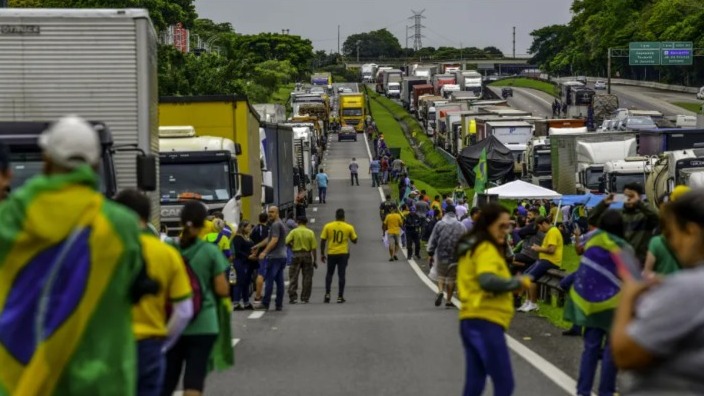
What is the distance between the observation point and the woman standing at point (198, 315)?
10.8 metres

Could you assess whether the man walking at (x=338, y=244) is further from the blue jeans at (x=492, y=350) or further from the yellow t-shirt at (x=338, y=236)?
the blue jeans at (x=492, y=350)

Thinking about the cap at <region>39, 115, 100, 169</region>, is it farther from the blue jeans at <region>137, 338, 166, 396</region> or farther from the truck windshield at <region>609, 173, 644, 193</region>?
the truck windshield at <region>609, 173, 644, 193</region>

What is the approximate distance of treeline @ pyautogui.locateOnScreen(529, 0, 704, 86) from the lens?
463 feet

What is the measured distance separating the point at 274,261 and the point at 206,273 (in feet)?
50.4

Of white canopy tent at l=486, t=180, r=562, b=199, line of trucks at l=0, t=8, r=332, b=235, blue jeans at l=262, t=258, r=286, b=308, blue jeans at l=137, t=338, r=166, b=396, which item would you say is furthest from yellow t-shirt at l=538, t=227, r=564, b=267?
white canopy tent at l=486, t=180, r=562, b=199

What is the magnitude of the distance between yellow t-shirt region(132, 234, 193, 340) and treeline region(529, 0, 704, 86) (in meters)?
116

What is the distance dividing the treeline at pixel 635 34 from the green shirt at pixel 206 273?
115m

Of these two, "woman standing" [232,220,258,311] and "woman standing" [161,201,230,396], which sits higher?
"woman standing" [161,201,230,396]

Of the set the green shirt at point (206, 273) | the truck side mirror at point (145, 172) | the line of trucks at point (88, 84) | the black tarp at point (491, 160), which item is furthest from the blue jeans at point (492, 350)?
the black tarp at point (491, 160)

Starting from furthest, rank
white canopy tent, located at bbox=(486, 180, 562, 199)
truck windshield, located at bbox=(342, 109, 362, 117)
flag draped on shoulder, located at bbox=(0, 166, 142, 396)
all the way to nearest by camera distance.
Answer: truck windshield, located at bbox=(342, 109, 362, 117)
white canopy tent, located at bbox=(486, 180, 562, 199)
flag draped on shoulder, located at bbox=(0, 166, 142, 396)

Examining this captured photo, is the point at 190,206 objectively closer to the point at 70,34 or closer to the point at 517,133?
the point at 70,34

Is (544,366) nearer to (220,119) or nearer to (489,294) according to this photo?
(489,294)

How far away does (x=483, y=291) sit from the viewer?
11336mm

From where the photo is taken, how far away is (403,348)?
717 inches
